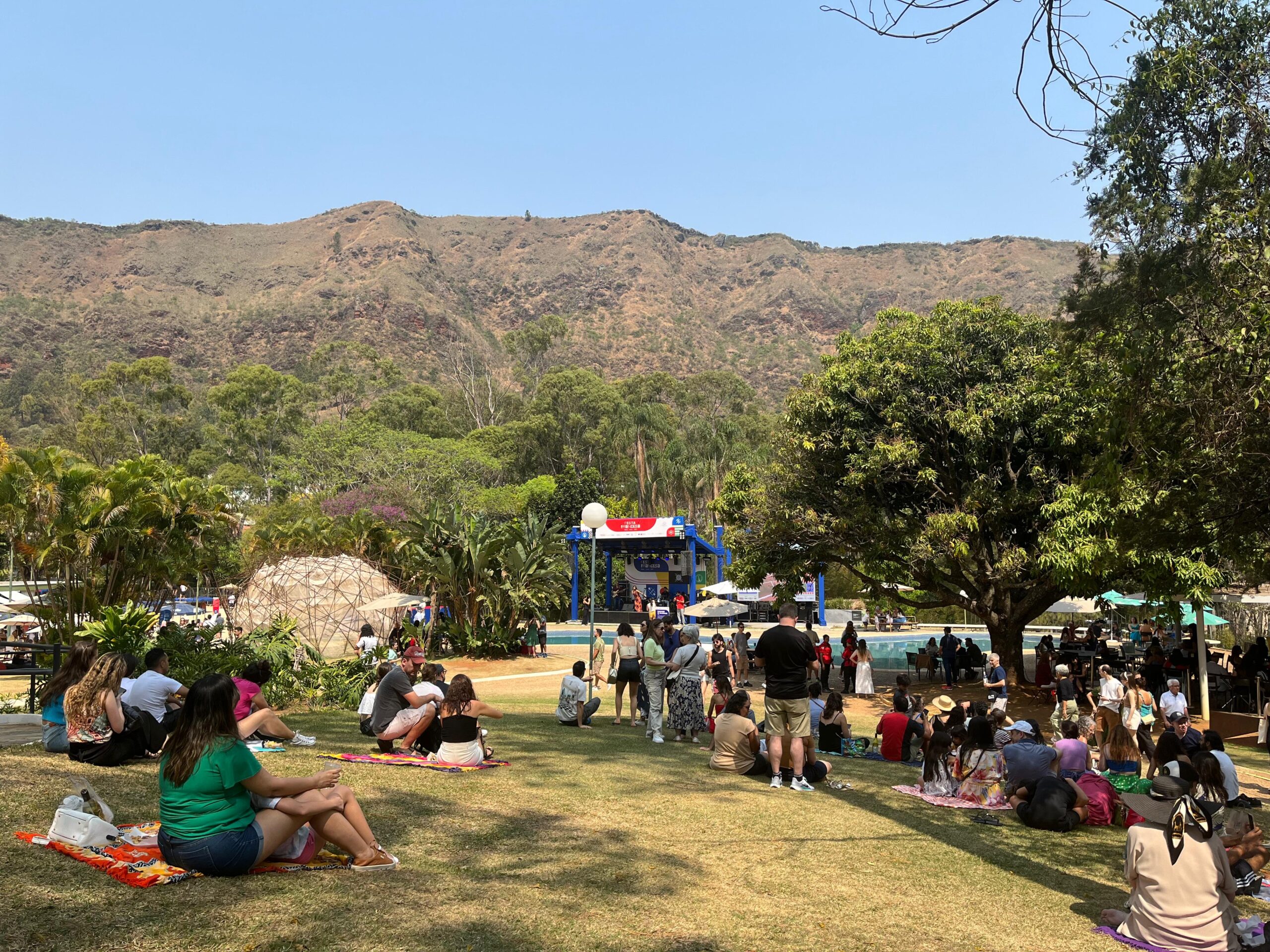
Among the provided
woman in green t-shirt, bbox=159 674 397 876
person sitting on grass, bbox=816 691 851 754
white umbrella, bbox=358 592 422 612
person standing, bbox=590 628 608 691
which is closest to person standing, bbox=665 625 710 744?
person sitting on grass, bbox=816 691 851 754

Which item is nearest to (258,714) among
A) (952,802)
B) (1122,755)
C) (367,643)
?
(952,802)

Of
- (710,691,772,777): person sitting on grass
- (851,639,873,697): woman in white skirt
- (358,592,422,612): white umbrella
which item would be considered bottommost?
(851,639,873,697): woman in white skirt

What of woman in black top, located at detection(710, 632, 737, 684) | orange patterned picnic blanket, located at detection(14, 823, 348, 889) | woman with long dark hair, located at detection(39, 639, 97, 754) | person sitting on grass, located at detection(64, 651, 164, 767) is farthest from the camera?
woman in black top, located at detection(710, 632, 737, 684)

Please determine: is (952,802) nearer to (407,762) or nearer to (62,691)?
(407,762)

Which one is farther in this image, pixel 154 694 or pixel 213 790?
pixel 154 694

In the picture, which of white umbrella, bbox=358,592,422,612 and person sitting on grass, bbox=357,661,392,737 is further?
white umbrella, bbox=358,592,422,612

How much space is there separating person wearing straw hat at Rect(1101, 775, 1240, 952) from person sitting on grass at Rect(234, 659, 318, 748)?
636cm

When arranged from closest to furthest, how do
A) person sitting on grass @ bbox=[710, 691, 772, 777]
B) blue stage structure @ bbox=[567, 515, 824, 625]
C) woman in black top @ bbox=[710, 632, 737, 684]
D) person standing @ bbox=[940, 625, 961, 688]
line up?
person sitting on grass @ bbox=[710, 691, 772, 777] < woman in black top @ bbox=[710, 632, 737, 684] < person standing @ bbox=[940, 625, 961, 688] < blue stage structure @ bbox=[567, 515, 824, 625]

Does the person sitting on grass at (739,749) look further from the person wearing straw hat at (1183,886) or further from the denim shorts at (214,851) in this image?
the denim shorts at (214,851)

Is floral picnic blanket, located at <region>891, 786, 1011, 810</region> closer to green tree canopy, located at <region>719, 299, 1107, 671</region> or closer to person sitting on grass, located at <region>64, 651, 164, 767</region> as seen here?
person sitting on grass, located at <region>64, 651, 164, 767</region>

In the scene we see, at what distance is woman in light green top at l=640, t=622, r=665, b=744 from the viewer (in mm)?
11805

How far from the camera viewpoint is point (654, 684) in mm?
11938

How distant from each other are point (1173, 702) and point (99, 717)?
12.7 m

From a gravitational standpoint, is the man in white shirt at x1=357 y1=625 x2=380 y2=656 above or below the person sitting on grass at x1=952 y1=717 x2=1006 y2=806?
above
